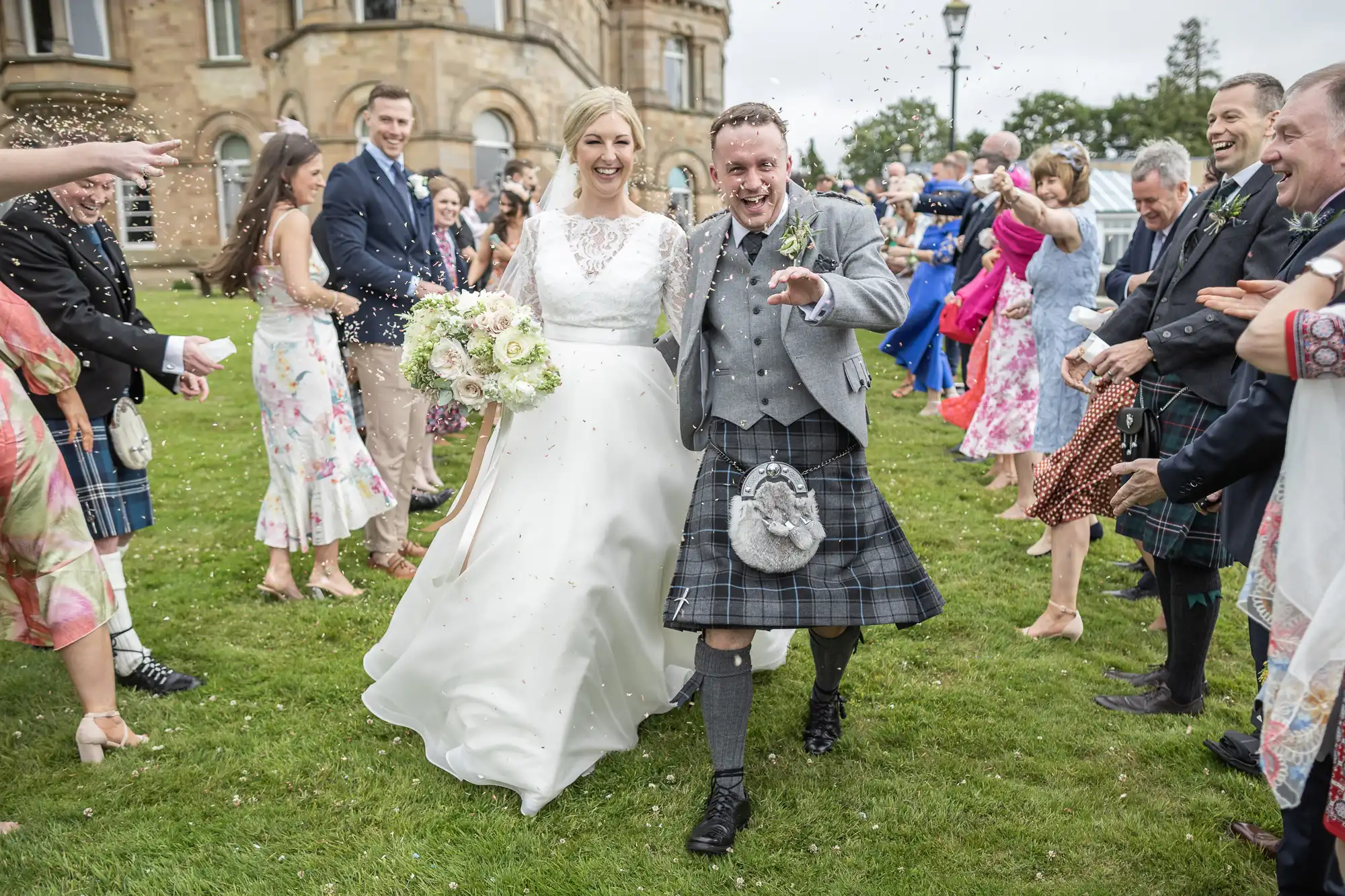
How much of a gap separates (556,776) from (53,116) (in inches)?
134

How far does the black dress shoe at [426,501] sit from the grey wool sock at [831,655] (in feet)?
15.1

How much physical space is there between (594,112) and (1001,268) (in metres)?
4.39

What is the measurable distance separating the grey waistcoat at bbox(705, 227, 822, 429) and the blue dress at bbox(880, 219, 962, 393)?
708 cm

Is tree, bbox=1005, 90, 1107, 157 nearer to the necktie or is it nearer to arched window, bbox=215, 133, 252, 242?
arched window, bbox=215, 133, 252, 242

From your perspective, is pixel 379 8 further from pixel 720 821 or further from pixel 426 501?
pixel 720 821

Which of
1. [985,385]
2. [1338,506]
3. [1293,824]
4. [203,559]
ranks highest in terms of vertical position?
[1338,506]

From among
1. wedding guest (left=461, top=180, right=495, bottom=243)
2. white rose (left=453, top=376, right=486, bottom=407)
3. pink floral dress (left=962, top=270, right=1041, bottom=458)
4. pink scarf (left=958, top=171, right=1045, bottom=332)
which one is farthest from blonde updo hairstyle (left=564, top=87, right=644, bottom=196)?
wedding guest (left=461, top=180, right=495, bottom=243)

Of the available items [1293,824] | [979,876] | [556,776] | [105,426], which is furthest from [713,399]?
[105,426]

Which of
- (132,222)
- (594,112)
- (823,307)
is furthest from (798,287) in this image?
(132,222)

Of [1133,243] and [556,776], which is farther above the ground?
[1133,243]

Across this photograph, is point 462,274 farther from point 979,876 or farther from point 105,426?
point 979,876

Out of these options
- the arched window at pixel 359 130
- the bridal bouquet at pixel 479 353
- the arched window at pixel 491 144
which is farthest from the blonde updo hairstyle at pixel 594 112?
the arched window at pixel 359 130

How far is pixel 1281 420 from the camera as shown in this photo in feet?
8.29

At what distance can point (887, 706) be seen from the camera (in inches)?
173
